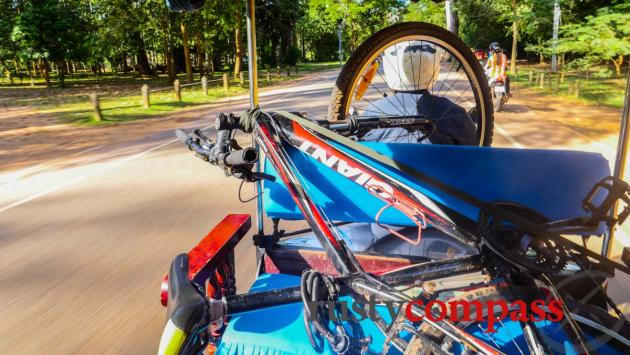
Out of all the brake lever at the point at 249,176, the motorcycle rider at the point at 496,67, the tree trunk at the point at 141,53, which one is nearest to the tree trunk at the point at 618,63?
the motorcycle rider at the point at 496,67

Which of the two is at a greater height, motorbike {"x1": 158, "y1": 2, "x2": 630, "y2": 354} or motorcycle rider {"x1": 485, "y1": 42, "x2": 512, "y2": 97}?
motorcycle rider {"x1": 485, "y1": 42, "x2": 512, "y2": 97}

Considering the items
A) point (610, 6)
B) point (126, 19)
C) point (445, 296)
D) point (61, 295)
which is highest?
point (126, 19)

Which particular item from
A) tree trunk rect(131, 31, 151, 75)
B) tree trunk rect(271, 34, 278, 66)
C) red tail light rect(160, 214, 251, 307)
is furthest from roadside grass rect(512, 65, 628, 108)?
tree trunk rect(271, 34, 278, 66)

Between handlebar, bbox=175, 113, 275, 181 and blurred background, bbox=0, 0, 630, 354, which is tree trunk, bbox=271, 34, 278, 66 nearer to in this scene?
blurred background, bbox=0, 0, 630, 354

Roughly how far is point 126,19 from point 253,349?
26.8m

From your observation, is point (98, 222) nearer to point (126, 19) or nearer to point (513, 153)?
point (513, 153)

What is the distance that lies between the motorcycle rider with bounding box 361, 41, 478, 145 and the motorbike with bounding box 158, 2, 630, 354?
62 centimetres

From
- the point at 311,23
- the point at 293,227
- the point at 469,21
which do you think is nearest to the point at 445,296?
the point at 293,227

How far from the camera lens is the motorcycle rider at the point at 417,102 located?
299 centimetres

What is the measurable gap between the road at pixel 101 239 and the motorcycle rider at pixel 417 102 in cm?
153

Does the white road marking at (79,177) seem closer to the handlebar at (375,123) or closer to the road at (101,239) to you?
the road at (101,239)

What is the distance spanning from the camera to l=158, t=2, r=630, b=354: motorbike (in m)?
1.35

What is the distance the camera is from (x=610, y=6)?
30.4ft

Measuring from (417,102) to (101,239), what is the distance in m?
3.14
